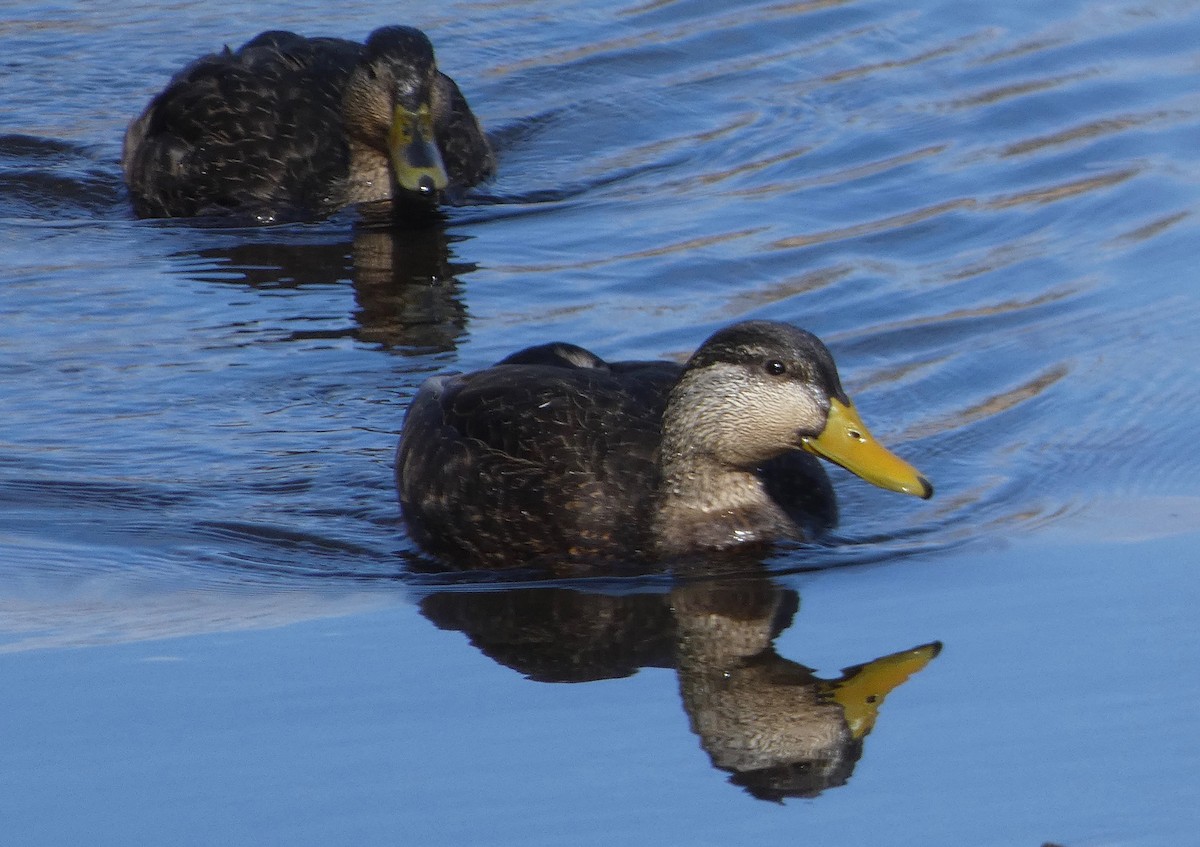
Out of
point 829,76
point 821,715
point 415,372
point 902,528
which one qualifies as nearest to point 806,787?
point 821,715

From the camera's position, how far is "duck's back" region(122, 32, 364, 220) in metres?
12.2

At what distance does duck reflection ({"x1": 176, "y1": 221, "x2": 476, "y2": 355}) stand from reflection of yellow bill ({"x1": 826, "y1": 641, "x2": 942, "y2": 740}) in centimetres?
418

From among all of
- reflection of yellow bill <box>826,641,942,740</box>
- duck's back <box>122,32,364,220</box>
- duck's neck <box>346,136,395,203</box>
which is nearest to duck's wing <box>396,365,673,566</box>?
reflection of yellow bill <box>826,641,942,740</box>

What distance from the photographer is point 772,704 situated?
6363 millimetres

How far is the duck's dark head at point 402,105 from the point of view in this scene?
39.5 feet

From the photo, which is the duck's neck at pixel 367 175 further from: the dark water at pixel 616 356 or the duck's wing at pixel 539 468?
the duck's wing at pixel 539 468

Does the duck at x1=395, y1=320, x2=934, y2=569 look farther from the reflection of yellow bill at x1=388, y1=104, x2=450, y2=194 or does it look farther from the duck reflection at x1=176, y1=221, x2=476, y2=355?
the reflection of yellow bill at x1=388, y1=104, x2=450, y2=194

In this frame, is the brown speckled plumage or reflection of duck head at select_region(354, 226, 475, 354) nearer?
the brown speckled plumage

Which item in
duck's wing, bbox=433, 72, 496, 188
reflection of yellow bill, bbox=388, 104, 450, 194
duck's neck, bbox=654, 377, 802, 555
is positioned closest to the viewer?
duck's neck, bbox=654, 377, 802, 555

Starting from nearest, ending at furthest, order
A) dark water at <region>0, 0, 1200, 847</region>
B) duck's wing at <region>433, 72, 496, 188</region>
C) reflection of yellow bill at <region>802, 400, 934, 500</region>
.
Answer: dark water at <region>0, 0, 1200, 847</region> < reflection of yellow bill at <region>802, 400, 934, 500</region> < duck's wing at <region>433, 72, 496, 188</region>

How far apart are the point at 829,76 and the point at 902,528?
6886mm

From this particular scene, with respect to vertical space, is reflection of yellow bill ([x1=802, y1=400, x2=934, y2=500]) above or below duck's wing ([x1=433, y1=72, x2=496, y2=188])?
above

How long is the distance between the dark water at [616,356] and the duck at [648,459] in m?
0.22

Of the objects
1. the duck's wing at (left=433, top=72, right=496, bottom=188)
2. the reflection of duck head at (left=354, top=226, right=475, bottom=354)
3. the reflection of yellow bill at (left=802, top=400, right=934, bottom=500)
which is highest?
the reflection of yellow bill at (left=802, top=400, right=934, bottom=500)
